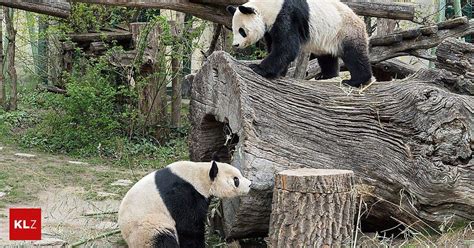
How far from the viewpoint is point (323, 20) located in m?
6.61

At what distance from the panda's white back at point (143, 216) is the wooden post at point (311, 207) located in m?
0.88

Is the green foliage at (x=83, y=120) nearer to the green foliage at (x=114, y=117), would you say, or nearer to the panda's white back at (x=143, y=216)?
the green foliage at (x=114, y=117)

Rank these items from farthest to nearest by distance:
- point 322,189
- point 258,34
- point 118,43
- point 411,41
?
point 118,43 < point 411,41 < point 258,34 < point 322,189

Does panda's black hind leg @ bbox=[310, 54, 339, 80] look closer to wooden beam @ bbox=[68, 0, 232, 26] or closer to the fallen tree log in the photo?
the fallen tree log

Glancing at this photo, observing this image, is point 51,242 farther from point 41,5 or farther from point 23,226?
point 41,5

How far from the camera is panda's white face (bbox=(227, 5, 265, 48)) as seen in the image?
6.34 meters

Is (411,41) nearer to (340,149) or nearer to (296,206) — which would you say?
(340,149)

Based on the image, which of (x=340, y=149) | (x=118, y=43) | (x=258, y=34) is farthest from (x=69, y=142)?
Answer: (x=340, y=149)

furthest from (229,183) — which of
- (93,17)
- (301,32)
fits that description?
(93,17)

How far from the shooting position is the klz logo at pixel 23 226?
19.4ft

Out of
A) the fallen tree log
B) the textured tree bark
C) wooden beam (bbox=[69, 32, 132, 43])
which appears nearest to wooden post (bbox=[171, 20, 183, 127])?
wooden beam (bbox=[69, 32, 132, 43])

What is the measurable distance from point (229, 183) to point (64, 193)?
3153 mm

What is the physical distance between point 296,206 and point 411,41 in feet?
15.1

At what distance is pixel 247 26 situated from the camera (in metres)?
6.42
